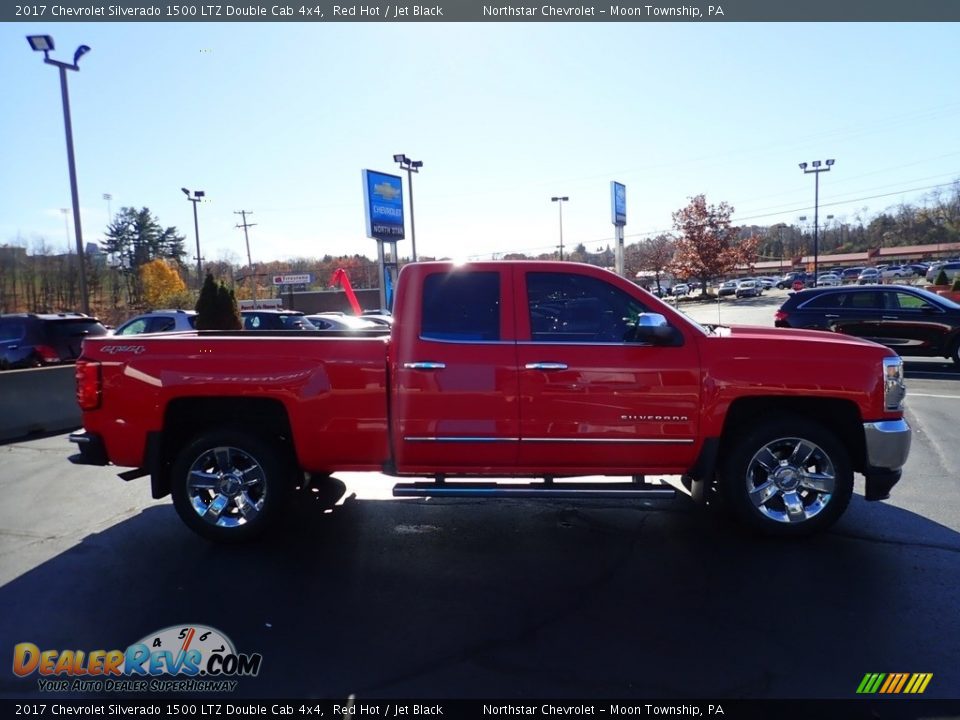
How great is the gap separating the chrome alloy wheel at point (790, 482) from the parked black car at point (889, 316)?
10.7 metres

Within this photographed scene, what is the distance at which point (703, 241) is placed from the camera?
51031mm

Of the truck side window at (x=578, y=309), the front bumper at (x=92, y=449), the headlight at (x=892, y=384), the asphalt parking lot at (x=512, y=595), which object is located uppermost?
the truck side window at (x=578, y=309)

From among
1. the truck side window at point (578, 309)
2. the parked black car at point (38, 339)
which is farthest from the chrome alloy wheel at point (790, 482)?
the parked black car at point (38, 339)

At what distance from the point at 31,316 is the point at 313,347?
39.4 ft

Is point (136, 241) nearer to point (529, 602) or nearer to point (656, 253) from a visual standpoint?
point (656, 253)

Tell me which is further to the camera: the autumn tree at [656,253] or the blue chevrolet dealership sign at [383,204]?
the autumn tree at [656,253]

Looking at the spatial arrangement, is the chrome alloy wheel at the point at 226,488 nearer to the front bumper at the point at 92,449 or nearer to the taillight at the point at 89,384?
the front bumper at the point at 92,449

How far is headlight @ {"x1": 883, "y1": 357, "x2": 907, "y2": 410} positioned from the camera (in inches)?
184

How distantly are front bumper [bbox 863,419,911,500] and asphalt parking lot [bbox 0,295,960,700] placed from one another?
1.55ft

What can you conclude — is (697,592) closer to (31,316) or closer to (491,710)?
(491,710)

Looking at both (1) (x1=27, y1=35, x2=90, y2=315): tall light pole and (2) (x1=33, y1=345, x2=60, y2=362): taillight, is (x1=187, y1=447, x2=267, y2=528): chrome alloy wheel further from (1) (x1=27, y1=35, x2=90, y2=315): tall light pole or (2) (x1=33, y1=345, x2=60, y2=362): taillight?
(1) (x1=27, y1=35, x2=90, y2=315): tall light pole

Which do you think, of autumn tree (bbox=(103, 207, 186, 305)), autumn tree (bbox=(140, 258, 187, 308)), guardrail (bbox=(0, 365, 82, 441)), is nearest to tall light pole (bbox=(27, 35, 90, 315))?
guardrail (bbox=(0, 365, 82, 441))

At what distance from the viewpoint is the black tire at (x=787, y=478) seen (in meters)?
4.73

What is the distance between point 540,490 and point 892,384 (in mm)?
2590
